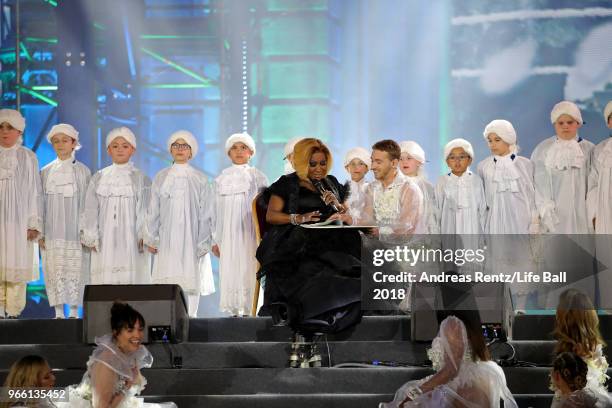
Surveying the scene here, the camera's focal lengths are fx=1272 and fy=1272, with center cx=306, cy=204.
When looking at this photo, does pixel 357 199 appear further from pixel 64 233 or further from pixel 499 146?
pixel 64 233

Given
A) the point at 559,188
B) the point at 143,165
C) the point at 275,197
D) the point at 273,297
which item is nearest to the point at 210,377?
the point at 273,297

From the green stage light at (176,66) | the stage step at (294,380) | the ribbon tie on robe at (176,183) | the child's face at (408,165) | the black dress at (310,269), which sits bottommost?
the stage step at (294,380)

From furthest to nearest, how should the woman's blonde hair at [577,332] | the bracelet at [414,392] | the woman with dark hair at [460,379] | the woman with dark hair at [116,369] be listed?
the woman's blonde hair at [577,332] < the bracelet at [414,392] < the woman with dark hair at [460,379] < the woman with dark hair at [116,369]

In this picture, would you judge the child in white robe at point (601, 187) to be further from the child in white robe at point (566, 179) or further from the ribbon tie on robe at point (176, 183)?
the ribbon tie on robe at point (176, 183)

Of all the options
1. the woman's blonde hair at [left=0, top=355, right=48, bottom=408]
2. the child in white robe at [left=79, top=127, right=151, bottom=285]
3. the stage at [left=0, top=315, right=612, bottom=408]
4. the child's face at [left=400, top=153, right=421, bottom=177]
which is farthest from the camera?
the child's face at [left=400, top=153, right=421, bottom=177]

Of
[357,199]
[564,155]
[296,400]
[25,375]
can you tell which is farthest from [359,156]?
[25,375]

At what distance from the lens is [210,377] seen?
8188mm

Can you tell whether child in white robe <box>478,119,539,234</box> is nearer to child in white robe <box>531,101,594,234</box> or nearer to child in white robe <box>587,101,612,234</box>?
child in white robe <box>531,101,594,234</box>

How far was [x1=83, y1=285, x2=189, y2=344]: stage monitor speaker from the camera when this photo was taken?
834cm

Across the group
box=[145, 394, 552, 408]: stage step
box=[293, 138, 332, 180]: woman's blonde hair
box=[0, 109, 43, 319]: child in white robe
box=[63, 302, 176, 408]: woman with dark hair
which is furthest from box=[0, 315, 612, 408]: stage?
box=[293, 138, 332, 180]: woman's blonde hair

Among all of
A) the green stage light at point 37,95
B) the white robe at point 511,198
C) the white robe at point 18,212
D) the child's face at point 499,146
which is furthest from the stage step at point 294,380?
the green stage light at point 37,95

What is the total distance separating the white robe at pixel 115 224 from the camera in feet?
34.4

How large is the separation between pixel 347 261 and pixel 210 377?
4.04 ft

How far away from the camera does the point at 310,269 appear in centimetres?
862
